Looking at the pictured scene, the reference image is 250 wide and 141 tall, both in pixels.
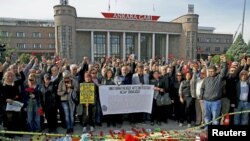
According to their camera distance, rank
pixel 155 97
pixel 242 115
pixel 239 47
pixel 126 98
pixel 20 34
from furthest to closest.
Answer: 1. pixel 20 34
2. pixel 239 47
3. pixel 155 97
4. pixel 126 98
5. pixel 242 115

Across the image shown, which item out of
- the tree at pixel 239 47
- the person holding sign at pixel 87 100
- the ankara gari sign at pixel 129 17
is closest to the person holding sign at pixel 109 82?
the person holding sign at pixel 87 100

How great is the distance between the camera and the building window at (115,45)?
81.1 meters

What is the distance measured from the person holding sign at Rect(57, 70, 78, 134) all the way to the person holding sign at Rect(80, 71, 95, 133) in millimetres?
256

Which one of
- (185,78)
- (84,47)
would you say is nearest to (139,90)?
(185,78)

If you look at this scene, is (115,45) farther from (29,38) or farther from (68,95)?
(68,95)

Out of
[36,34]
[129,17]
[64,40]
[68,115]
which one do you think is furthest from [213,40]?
[68,115]

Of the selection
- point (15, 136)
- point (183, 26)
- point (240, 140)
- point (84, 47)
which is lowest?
point (15, 136)

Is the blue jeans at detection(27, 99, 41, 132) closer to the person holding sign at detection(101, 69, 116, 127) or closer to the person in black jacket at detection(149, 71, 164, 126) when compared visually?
the person holding sign at detection(101, 69, 116, 127)

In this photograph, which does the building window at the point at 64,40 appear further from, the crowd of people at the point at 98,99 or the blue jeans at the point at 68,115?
the blue jeans at the point at 68,115

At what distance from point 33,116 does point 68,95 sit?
1.20 metres

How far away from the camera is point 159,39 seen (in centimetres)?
8619

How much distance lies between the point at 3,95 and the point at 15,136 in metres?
1.34

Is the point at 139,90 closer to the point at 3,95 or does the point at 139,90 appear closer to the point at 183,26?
the point at 3,95

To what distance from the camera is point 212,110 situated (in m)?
7.61
